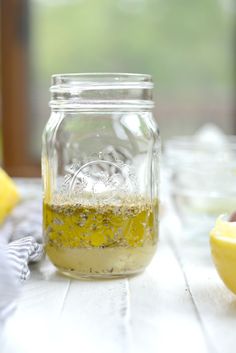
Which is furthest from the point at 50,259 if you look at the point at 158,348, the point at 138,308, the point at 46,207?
the point at 158,348

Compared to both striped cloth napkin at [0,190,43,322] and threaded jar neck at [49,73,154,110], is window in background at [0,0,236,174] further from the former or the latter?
threaded jar neck at [49,73,154,110]

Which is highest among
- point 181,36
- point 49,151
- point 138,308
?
point 181,36

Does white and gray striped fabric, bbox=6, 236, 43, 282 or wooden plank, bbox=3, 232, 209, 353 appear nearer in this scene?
wooden plank, bbox=3, 232, 209, 353

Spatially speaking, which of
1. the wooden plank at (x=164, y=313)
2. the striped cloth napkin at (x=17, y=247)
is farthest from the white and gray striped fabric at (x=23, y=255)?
the wooden plank at (x=164, y=313)

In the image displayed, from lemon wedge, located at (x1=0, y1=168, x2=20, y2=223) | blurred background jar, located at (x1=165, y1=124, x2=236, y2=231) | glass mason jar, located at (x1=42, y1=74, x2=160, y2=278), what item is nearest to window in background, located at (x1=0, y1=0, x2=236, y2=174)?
blurred background jar, located at (x1=165, y1=124, x2=236, y2=231)

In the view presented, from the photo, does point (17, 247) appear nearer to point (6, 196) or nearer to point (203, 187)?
point (6, 196)

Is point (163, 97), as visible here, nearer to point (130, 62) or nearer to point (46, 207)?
point (130, 62)

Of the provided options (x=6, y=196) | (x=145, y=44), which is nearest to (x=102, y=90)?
(x=6, y=196)
